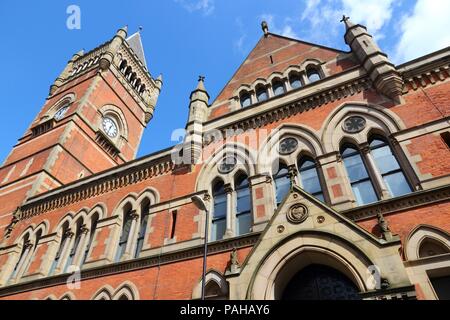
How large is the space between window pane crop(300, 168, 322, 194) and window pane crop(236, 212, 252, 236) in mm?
2257

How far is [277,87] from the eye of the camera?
15.8 meters

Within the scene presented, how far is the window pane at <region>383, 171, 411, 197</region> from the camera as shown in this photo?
378 inches

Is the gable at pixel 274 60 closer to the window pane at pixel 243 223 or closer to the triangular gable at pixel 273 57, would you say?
the triangular gable at pixel 273 57

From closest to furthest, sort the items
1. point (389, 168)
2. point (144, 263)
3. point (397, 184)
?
1. point (397, 184)
2. point (389, 168)
3. point (144, 263)

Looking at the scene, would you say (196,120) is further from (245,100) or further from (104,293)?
(104,293)

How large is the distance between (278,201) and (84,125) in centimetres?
2161

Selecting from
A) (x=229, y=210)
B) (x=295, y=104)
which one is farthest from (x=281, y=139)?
(x=229, y=210)

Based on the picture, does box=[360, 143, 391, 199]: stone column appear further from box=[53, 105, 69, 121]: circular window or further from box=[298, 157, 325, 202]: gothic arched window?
box=[53, 105, 69, 121]: circular window

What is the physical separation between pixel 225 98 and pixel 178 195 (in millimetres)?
5988

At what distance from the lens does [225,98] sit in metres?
16.6

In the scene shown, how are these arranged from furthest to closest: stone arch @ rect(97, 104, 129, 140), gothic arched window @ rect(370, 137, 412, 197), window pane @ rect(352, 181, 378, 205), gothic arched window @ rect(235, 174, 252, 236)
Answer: stone arch @ rect(97, 104, 129, 140), gothic arched window @ rect(235, 174, 252, 236), window pane @ rect(352, 181, 378, 205), gothic arched window @ rect(370, 137, 412, 197)

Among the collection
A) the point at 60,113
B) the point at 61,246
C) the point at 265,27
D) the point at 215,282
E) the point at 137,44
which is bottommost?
the point at 215,282

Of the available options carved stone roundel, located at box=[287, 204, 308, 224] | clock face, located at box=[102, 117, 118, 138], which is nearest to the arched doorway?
carved stone roundel, located at box=[287, 204, 308, 224]
